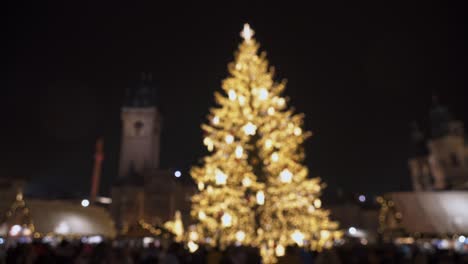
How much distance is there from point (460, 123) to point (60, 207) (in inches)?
2369

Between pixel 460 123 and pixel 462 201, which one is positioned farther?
pixel 460 123

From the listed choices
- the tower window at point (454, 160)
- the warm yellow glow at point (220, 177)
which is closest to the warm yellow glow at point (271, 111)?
the warm yellow glow at point (220, 177)

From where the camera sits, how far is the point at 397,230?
18.8m

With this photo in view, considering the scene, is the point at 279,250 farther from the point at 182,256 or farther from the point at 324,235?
the point at 182,256

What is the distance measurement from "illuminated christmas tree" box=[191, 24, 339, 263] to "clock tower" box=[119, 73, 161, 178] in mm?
56529

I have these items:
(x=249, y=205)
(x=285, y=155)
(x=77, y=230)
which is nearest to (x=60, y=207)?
(x=77, y=230)

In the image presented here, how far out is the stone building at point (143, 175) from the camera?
61.8 metres

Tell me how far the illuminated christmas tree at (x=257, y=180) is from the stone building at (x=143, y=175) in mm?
39731

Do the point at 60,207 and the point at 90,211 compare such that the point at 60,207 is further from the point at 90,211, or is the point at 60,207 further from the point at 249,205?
the point at 249,205

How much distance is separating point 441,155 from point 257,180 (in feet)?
180

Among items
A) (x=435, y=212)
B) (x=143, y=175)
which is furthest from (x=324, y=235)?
(x=143, y=175)

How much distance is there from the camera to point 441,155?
195 ft

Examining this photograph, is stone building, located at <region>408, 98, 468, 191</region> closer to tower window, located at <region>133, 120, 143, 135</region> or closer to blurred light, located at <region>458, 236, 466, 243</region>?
blurred light, located at <region>458, 236, 466, 243</region>

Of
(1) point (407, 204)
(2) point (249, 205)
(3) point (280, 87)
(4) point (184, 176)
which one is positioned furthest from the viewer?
(4) point (184, 176)
